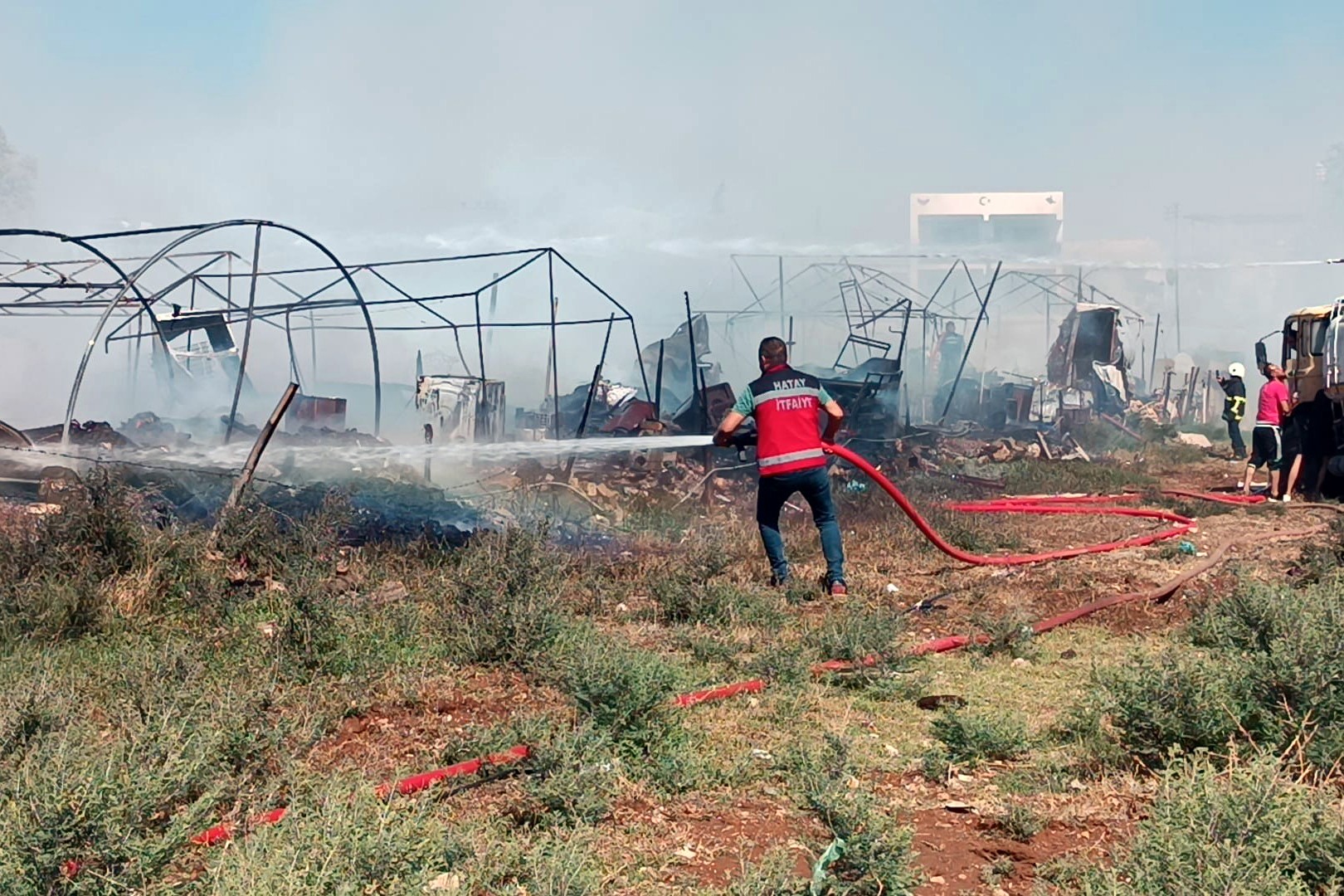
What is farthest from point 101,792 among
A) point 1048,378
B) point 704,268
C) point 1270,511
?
point 704,268

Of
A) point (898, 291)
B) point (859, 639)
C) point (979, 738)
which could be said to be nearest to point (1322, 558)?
point (859, 639)

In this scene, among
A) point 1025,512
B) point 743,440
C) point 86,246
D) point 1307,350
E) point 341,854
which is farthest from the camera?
point 1307,350

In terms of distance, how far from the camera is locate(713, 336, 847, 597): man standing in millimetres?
7984

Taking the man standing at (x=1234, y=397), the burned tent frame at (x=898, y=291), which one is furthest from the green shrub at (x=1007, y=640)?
the man standing at (x=1234, y=397)

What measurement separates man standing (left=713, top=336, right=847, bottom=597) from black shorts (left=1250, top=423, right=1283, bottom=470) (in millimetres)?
7840

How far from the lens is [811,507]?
8.03 metres

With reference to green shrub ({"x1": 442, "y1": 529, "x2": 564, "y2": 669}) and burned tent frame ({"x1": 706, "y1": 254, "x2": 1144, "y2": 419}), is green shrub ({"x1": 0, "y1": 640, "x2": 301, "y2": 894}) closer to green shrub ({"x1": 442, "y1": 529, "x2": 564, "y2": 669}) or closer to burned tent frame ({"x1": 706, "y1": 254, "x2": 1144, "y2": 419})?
green shrub ({"x1": 442, "y1": 529, "x2": 564, "y2": 669})

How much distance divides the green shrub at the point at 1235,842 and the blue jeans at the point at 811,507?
457 cm

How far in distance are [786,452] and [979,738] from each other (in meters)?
3.62

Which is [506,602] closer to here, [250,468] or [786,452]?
[786,452]

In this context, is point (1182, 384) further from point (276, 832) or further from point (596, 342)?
point (276, 832)

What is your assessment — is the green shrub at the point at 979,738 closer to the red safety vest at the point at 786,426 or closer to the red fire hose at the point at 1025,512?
the red safety vest at the point at 786,426

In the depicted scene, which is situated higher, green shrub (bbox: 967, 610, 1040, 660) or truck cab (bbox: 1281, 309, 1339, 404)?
truck cab (bbox: 1281, 309, 1339, 404)

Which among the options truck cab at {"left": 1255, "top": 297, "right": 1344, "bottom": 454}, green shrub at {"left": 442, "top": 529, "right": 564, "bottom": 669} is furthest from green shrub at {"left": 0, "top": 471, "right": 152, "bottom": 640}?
truck cab at {"left": 1255, "top": 297, "right": 1344, "bottom": 454}
